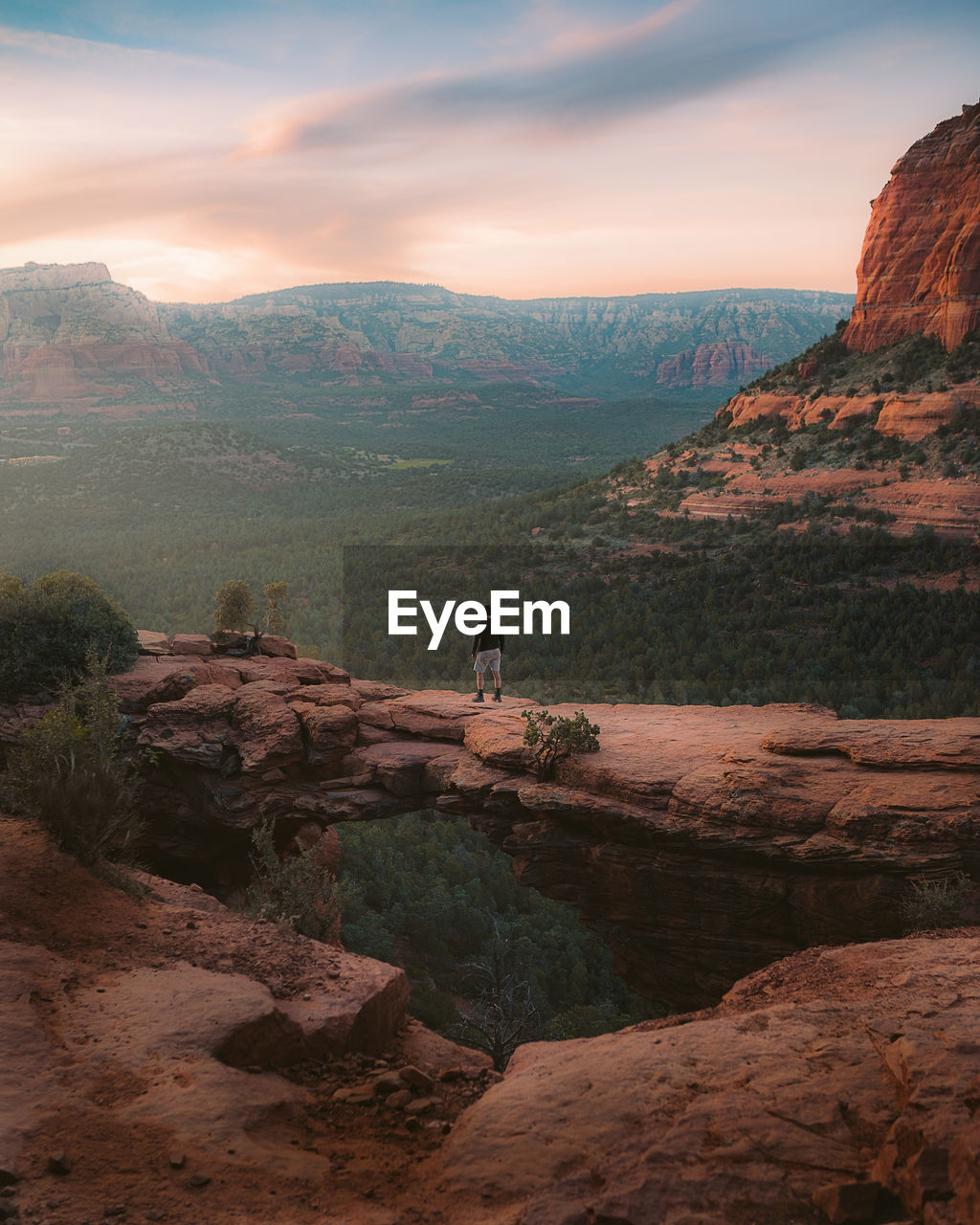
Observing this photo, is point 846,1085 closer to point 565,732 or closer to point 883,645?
point 565,732

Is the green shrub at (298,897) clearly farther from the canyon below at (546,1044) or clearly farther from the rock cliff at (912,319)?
the rock cliff at (912,319)

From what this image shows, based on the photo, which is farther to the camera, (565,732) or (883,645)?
(883,645)

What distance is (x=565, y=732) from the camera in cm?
1364

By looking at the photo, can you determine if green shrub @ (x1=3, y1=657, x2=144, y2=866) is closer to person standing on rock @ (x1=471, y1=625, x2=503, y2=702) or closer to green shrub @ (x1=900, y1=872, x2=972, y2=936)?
person standing on rock @ (x1=471, y1=625, x2=503, y2=702)

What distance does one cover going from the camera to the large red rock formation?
45.1m

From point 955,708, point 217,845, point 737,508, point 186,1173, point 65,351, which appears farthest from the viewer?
point 65,351

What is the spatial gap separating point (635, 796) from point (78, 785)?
26.3ft

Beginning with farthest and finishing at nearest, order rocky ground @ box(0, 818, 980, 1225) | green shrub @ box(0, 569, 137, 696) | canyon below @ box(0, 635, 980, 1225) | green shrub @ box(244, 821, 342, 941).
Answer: green shrub @ box(0, 569, 137, 696), green shrub @ box(244, 821, 342, 941), canyon below @ box(0, 635, 980, 1225), rocky ground @ box(0, 818, 980, 1225)

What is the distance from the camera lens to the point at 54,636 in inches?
627

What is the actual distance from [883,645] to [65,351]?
183 m

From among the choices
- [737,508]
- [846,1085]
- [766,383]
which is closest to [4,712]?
[846,1085]

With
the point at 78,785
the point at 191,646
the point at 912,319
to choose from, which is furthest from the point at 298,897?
the point at 912,319

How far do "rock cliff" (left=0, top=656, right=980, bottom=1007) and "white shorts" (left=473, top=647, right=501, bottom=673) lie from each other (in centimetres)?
90

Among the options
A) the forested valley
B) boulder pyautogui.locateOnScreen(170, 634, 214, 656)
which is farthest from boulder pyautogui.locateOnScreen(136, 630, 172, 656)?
the forested valley
